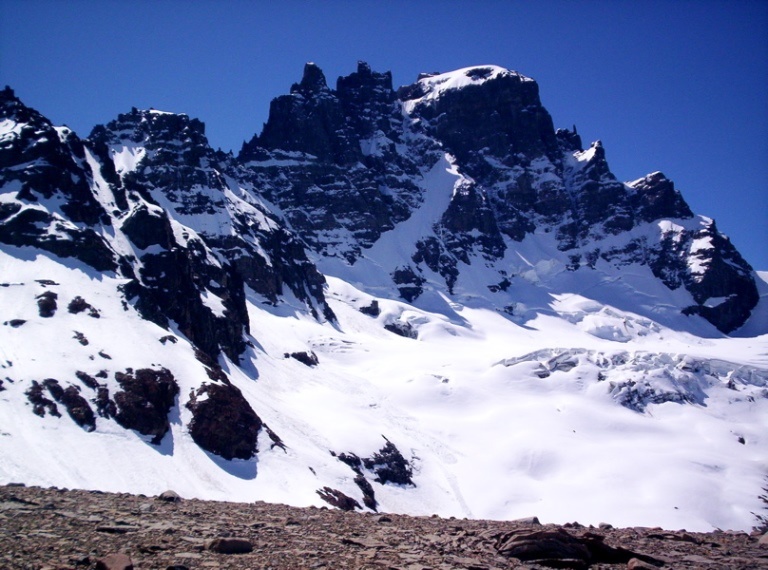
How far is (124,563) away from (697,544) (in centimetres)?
1467

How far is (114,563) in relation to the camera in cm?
1089

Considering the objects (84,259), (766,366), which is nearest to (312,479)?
(84,259)

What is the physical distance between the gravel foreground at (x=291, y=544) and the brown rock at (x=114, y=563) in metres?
0.02

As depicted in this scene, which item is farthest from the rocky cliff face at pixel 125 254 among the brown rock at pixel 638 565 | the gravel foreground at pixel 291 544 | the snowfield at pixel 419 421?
the brown rock at pixel 638 565

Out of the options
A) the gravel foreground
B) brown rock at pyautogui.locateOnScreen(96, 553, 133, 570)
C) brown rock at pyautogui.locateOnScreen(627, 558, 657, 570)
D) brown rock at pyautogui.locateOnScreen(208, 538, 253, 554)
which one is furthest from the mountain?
brown rock at pyautogui.locateOnScreen(627, 558, 657, 570)

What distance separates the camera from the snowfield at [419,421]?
162 feet

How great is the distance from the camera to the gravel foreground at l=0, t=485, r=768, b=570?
12.1 metres

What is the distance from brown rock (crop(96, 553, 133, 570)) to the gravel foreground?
0.6 inches

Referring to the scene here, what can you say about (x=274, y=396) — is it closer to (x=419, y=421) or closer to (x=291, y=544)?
(x=419, y=421)

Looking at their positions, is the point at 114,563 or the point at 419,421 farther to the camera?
the point at 419,421

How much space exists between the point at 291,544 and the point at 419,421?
8458 centimetres

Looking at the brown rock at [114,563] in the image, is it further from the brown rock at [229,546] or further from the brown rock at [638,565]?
the brown rock at [638,565]

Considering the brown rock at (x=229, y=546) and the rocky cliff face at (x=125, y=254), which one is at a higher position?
the rocky cliff face at (x=125, y=254)

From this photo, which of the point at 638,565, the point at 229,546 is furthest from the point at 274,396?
the point at 638,565
